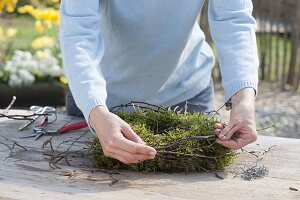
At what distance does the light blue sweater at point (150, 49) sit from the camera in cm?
203

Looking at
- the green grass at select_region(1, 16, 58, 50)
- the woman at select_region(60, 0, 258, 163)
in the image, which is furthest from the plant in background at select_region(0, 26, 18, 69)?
the woman at select_region(60, 0, 258, 163)

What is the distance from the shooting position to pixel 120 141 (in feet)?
5.90

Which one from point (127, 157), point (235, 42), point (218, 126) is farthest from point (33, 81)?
point (127, 157)

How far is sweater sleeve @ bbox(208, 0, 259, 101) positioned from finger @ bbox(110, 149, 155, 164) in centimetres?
38

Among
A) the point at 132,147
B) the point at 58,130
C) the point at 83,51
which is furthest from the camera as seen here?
the point at 58,130

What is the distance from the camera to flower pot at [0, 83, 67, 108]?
17.9 feet

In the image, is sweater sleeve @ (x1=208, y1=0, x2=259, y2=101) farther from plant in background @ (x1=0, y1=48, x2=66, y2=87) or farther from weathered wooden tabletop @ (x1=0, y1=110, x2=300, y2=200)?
plant in background @ (x1=0, y1=48, x2=66, y2=87)

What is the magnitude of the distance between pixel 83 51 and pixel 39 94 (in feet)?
11.5

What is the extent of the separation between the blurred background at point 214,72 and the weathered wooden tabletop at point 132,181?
2.96 metres

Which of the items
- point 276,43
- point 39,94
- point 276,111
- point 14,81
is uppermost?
point 14,81

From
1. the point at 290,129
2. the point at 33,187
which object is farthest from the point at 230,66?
the point at 290,129

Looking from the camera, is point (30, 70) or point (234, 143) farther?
point (30, 70)

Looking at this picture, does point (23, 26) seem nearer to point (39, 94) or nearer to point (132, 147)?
point (39, 94)

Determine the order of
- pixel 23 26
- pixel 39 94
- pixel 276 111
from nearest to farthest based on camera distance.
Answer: pixel 39 94
pixel 276 111
pixel 23 26
